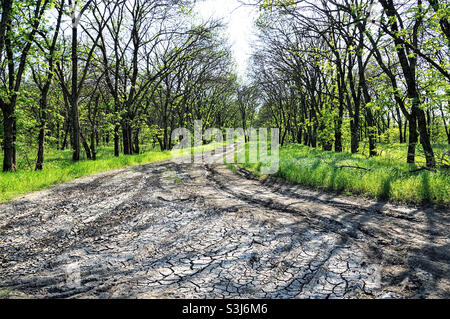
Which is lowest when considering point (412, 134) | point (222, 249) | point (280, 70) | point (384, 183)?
point (222, 249)

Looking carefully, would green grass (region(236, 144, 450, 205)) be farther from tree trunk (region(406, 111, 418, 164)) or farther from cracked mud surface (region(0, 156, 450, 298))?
tree trunk (region(406, 111, 418, 164))

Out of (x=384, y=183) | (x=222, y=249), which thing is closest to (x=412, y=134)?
(x=384, y=183)

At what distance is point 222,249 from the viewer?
106 inches

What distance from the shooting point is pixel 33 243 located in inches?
117

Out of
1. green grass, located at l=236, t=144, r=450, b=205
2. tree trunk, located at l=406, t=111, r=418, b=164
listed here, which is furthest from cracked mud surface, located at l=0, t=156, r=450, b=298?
tree trunk, located at l=406, t=111, r=418, b=164

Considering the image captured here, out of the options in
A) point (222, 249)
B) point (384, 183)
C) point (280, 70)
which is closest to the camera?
point (222, 249)

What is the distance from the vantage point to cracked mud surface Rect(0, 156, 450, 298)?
78.6 inches

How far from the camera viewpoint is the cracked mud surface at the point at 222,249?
1997mm

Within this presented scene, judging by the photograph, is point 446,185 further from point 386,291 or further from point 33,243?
point 33,243

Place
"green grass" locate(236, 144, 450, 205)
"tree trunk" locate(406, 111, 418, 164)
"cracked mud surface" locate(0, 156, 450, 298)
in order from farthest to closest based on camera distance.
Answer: "tree trunk" locate(406, 111, 418, 164)
"green grass" locate(236, 144, 450, 205)
"cracked mud surface" locate(0, 156, 450, 298)

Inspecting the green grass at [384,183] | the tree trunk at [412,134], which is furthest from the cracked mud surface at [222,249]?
the tree trunk at [412,134]

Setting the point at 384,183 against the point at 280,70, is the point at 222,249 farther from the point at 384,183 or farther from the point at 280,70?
the point at 280,70
